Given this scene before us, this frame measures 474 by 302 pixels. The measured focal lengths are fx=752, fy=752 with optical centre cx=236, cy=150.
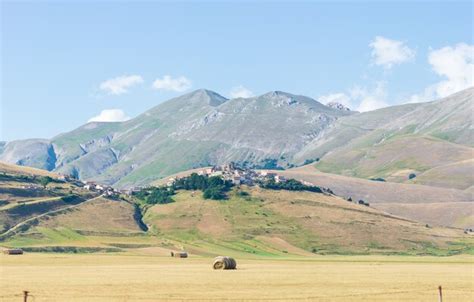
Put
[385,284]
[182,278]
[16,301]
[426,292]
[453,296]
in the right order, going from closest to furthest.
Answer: [16,301]
[453,296]
[426,292]
[385,284]
[182,278]

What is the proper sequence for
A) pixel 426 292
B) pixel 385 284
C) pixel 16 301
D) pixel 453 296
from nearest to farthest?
pixel 16 301 < pixel 453 296 < pixel 426 292 < pixel 385 284

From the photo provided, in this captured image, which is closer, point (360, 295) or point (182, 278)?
point (360, 295)

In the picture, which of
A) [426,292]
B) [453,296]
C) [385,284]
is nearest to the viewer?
[453,296]

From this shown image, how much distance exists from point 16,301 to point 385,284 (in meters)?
43.4

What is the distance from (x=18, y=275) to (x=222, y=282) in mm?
28864

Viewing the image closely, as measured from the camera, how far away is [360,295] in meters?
72.5

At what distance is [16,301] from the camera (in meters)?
64.0

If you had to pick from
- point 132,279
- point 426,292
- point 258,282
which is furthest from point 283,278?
point 426,292

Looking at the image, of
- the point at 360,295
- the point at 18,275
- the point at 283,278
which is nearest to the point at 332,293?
the point at 360,295

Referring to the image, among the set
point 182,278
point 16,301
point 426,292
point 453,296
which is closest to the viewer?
point 16,301

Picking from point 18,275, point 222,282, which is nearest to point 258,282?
point 222,282

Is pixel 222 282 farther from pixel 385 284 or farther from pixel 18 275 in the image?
pixel 18 275

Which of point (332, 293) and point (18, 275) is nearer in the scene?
point (332, 293)

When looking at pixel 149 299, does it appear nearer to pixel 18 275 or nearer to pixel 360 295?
pixel 360 295
